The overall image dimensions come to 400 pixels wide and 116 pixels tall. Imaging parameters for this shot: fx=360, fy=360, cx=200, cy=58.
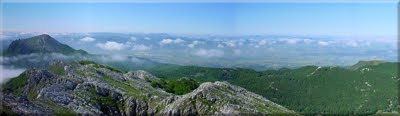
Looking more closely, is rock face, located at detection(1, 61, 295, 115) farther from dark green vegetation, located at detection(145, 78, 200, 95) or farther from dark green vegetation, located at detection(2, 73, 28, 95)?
dark green vegetation, located at detection(145, 78, 200, 95)

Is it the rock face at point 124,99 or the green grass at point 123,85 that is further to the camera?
the green grass at point 123,85

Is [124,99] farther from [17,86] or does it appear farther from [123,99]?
[17,86]

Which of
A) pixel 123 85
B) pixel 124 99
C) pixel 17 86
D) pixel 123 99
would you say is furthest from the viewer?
pixel 17 86

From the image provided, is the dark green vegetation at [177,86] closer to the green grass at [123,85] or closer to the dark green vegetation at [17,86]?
the green grass at [123,85]

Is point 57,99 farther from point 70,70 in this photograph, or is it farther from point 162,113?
point 70,70

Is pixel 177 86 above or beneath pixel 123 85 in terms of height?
beneath

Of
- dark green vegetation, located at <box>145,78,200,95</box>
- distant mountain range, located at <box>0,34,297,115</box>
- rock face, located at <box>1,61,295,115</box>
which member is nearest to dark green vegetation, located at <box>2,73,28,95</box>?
rock face, located at <box>1,61,295,115</box>

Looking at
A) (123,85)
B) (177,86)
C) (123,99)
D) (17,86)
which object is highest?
(123,85)

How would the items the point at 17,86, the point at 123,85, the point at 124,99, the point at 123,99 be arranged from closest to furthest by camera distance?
the point at 124,99, the point at 123,99, the point at 123,85, the point at 17,86

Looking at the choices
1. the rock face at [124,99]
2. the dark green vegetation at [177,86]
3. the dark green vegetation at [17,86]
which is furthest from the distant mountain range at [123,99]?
the dark green vegetation at [177,86]

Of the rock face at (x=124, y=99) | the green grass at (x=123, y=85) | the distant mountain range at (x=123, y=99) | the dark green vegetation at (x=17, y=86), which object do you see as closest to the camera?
the distant mountain range at (x=123, y=99)

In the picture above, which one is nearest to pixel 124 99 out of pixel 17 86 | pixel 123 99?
pixel 123 99
